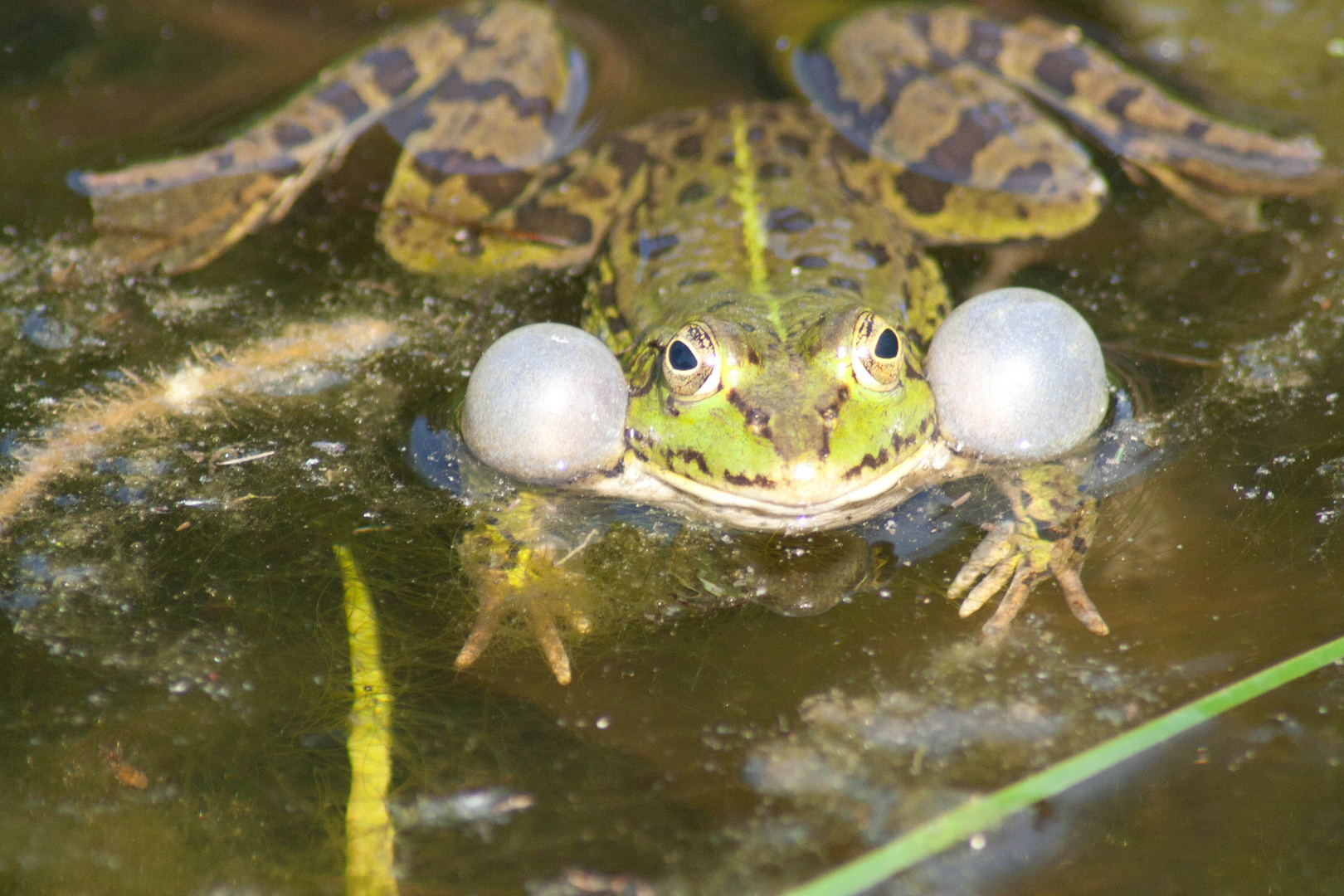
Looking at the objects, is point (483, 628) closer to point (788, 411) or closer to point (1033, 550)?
point (788, 411)

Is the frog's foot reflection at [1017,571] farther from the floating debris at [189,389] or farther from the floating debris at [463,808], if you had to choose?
the floating debris at [189,389]

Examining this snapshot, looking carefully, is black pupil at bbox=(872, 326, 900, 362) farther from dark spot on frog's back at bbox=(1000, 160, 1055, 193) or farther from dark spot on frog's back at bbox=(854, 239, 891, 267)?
dark spot on frog's back at bbox=(1000, 160, 1055, 193)

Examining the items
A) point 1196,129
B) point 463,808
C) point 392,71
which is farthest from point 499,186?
point 1196,129

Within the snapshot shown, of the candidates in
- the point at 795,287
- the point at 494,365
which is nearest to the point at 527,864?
the point at 494,365

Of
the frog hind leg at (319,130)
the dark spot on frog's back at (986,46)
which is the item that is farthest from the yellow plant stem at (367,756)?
the dark spot on frog's back at (986,46)

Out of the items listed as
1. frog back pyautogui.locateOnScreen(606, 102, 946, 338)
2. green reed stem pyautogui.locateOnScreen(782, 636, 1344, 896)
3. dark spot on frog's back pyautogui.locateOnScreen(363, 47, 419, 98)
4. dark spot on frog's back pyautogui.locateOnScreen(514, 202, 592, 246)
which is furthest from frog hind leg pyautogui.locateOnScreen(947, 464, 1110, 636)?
dark spot on frog's back pyautogui.locateOnScreen(363, 47, 419, 98)
